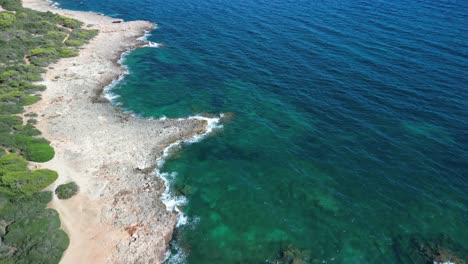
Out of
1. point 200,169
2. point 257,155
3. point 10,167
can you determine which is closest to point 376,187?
point 257,155

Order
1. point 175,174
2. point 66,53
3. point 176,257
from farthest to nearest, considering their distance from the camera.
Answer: point 66,53
point 175,174
point 176,257

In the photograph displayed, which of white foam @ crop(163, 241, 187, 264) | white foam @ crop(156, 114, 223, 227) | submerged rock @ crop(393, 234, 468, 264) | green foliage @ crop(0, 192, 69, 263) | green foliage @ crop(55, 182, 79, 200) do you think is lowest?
green foliage @ crop(0, 192, 69, 263)

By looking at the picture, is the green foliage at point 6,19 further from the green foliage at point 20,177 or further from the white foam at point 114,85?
the green foliage at point 20,177

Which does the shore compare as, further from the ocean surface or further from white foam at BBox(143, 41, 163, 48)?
white foam at BBox(143, 41, 163, 48)

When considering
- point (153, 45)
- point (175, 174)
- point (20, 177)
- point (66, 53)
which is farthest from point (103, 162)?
point (153, 45)

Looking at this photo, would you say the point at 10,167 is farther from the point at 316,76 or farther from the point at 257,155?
the point at 316,76

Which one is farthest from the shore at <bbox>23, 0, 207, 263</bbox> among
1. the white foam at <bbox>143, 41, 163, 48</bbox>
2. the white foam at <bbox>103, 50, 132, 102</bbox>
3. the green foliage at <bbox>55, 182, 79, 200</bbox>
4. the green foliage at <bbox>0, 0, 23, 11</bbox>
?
the green foliage at <bbox>0, 0, 23, 11</bbox>

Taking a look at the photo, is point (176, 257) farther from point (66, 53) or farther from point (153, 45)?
point (153, 45)
